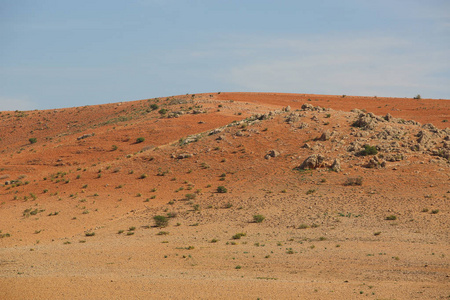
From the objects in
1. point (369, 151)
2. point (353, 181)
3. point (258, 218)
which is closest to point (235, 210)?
point (258, 218)

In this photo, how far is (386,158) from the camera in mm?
37281

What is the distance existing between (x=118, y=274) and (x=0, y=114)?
80532mm

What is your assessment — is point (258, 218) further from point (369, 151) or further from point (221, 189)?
point (369, 151)

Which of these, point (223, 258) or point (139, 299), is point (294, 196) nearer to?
point (223, 258)

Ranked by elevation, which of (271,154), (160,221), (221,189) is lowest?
(160,221)

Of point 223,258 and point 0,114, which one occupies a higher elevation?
point 0,114

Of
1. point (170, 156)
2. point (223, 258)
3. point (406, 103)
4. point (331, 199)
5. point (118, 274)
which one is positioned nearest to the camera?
point (118, 274)

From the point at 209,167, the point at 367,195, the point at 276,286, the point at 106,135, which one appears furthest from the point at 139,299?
the point at 106,135

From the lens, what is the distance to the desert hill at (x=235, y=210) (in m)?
18.8

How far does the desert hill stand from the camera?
61.8 ft

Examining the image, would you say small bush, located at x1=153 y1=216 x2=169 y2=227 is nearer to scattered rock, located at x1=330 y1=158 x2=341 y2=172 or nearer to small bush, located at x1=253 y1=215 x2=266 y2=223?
small bush, located at x1=253 y1=215 x2=266 y2=223

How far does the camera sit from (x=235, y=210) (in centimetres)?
3212

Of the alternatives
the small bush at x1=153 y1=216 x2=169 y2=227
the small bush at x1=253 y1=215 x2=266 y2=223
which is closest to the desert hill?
the small bush at x1=253 y1=215 x2=266 y2=223

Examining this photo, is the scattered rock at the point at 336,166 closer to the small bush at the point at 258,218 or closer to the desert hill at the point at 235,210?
the desert hill at the point at 235,210
